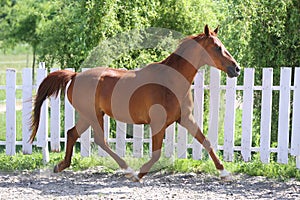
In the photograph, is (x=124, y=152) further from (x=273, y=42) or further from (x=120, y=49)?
(x=273, y=42)

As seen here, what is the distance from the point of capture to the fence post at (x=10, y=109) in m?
7.62

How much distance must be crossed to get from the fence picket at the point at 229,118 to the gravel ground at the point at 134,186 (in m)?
0.35

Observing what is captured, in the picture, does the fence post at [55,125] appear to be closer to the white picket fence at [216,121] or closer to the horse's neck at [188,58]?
the white picket fence at [216,121]

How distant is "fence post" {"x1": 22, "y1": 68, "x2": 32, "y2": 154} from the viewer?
7.57 metres

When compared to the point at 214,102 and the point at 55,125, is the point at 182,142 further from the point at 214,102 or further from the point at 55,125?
the point at 55,125

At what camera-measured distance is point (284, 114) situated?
22.7 feet

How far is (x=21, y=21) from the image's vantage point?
1775cm

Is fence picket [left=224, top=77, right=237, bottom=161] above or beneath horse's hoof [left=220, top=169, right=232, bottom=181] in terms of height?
above

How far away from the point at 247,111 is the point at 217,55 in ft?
3.53

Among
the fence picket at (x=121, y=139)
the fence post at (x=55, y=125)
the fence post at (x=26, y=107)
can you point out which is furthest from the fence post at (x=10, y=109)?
the fence picket at (x=121, y=139)

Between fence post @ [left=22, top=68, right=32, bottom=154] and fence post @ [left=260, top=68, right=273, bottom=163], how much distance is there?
10.3 feet

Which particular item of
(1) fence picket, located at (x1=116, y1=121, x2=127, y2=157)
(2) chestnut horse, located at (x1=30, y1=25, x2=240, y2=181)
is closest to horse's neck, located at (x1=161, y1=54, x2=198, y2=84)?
(2) chestnut horse, located at (x1=30, y1=25, x2=240, y2=181)

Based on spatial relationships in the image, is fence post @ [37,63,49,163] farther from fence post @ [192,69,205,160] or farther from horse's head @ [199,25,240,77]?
horse's head @ [199,25,240,77]

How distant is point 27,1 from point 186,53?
40.5 ft
